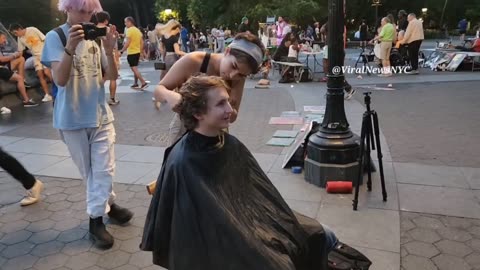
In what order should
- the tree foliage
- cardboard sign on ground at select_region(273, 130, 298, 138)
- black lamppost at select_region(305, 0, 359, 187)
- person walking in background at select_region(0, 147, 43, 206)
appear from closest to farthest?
person walking in background at select_region(0, 147, 43, 206), black lamppost at select_region(305, 0, 359, 187), cardboard sign on ground at select_region(273, 130, 298, 138), the tree foliage

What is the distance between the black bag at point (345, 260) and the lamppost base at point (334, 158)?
1852 millimetres

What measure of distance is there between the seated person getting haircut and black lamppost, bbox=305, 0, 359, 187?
82.2 inches

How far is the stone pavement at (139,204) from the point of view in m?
3.25

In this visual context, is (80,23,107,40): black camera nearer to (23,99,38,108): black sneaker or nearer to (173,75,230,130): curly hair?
(173,75,230,130): curly hair

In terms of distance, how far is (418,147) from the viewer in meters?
5.67

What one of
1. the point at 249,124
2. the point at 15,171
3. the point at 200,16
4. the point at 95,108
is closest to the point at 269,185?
the point at 95,108

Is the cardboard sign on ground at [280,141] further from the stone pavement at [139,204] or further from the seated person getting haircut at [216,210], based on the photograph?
the seated person getting haircut at [216,210]

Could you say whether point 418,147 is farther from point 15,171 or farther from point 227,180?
point 15,171

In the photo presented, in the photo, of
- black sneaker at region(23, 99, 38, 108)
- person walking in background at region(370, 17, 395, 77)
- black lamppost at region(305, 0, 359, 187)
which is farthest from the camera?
person walking in background at region(370, 17, 395, 77)

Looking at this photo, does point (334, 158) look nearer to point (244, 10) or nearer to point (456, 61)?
point (456, 61)

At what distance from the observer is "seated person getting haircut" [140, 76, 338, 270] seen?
191cm

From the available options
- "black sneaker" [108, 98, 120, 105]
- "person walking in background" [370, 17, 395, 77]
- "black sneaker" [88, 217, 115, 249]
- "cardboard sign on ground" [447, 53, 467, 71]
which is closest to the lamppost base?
"black sneaker" [88, 217, 115, 249]

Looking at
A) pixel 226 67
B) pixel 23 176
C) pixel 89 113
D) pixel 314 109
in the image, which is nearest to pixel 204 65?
pixel 226 67

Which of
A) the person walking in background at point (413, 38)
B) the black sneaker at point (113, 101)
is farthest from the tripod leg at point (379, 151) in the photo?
the person walking in background at point (413, 38)
